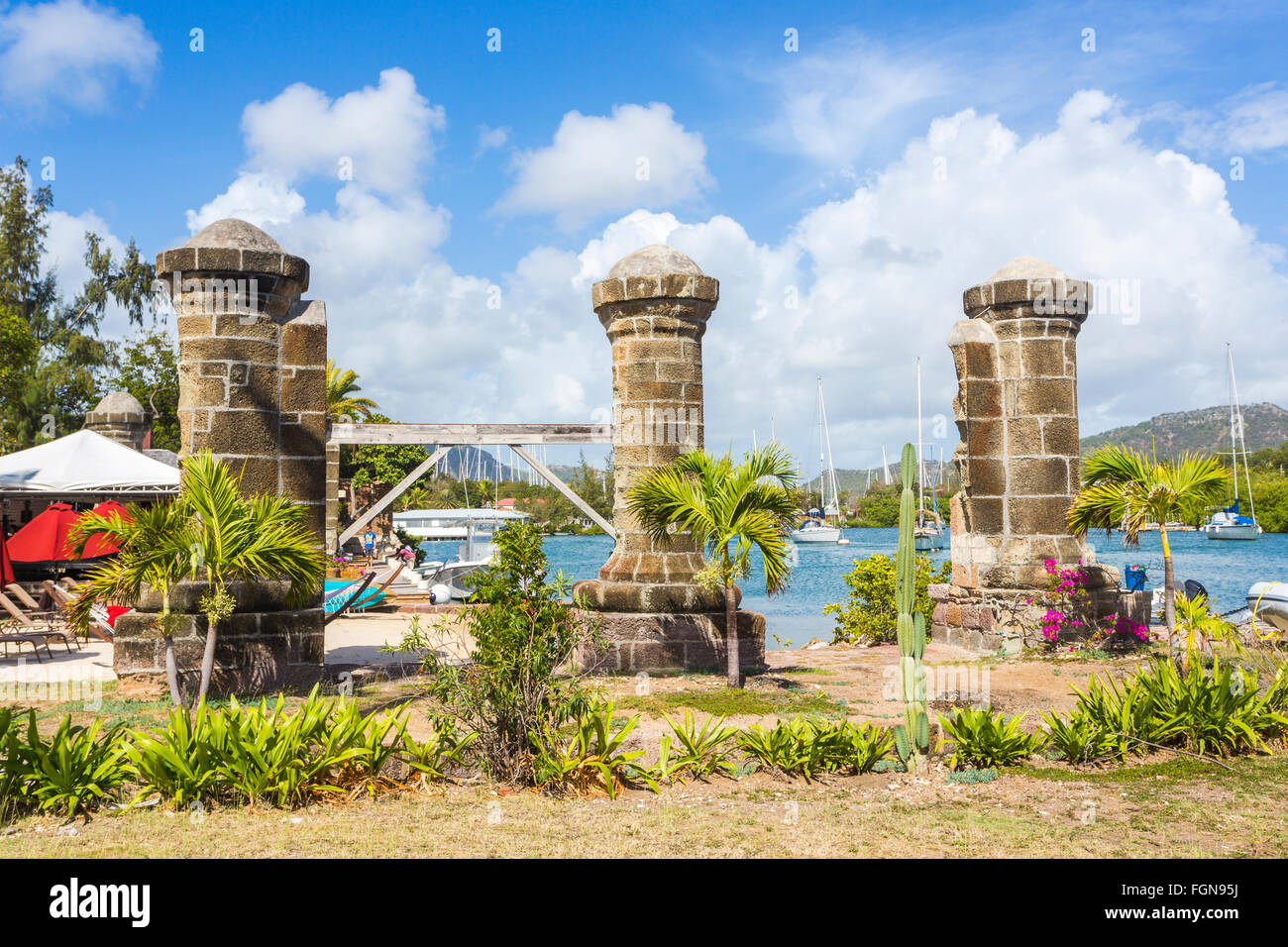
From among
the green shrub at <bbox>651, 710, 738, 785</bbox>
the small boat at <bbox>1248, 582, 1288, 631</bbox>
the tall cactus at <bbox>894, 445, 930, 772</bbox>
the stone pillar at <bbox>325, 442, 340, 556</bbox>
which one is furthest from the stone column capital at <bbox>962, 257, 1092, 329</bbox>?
Answer: the stone pillar at <bbox>325, 442, 340, 556</bbox>

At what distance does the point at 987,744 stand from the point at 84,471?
13.8 m

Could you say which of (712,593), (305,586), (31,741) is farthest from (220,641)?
(712,593)

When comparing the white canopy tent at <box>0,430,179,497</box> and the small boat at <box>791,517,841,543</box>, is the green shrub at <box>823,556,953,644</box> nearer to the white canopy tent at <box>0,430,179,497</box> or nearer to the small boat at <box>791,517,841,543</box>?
the white canopy tent at <box>0,430,179,497</box>

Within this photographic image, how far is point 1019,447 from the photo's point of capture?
11.6 m

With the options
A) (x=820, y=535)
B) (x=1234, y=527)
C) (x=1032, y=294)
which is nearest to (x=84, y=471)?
(x=1032, y=294)

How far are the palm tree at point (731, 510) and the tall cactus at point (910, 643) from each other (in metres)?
2.44

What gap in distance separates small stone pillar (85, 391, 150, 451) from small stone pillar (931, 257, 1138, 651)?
20.3 m

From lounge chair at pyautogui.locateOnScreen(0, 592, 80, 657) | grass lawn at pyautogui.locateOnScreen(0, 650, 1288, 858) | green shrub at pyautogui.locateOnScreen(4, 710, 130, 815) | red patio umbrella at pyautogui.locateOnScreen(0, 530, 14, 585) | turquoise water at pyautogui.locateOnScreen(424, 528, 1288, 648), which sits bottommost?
turquoise water at pyautogui.locateOnScreen(424, 528, 1288, 648)

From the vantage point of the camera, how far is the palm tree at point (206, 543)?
771 centimetres

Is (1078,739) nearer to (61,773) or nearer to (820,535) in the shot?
(61,773)

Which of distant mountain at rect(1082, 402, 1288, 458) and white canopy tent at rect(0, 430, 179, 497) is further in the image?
distant mountain at rect(1082, 402, 1288, 458)

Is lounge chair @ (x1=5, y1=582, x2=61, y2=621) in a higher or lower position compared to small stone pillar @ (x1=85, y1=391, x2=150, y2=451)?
lower

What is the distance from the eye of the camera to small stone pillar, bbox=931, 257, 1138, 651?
1147 cm

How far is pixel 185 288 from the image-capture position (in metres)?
8.96
